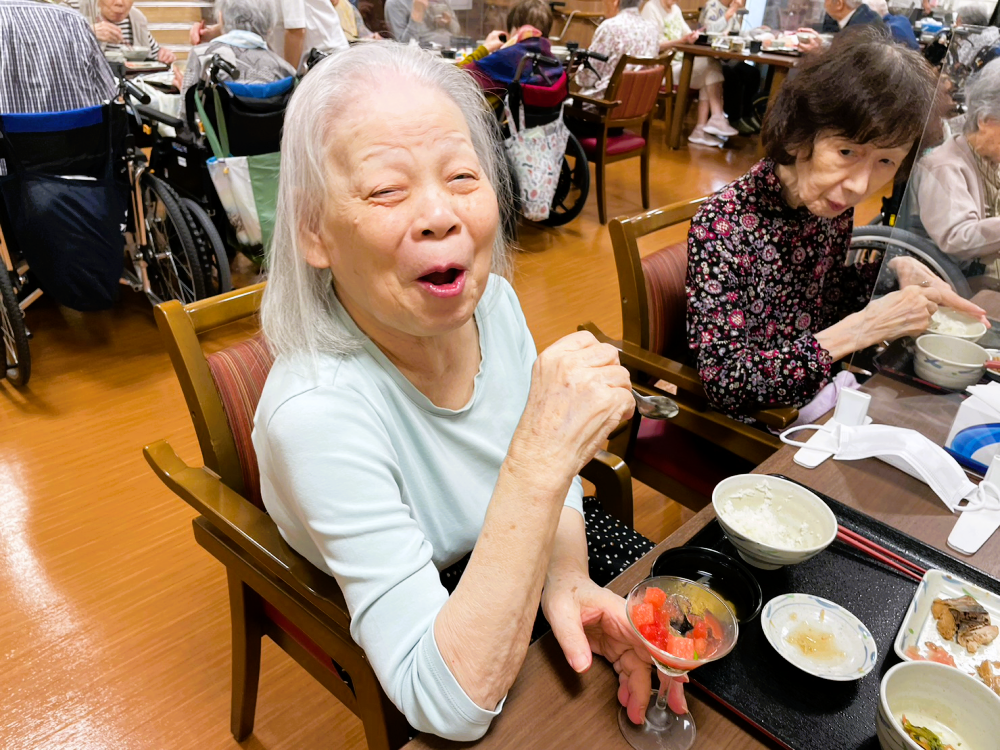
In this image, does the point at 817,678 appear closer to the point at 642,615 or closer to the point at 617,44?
the point at 642,615

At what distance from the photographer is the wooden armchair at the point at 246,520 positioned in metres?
1.00

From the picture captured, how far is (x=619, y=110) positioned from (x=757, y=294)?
3361mm

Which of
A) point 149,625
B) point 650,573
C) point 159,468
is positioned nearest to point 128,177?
point 149,625

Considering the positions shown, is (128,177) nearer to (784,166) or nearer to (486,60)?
(486,60)

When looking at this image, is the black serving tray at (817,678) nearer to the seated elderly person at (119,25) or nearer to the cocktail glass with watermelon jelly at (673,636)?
the cocktail glass with watermelon jelly at (673,636)

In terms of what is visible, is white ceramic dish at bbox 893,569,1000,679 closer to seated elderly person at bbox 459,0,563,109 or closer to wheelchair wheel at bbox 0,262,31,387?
wheelchair wheel at bbox 0,262,31,387

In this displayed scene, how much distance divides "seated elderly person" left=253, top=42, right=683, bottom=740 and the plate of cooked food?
13.8 inches

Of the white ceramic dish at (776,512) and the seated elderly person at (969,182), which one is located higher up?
the seated elderly person at (969,182)

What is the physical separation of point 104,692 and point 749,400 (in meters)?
1.60

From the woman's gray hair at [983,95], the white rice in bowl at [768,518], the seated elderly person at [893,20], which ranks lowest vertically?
the white rice in bowl at [768,518]

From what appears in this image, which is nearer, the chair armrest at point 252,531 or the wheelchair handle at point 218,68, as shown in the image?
the chair armrest at point 252,531

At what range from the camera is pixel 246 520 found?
3.47 feet

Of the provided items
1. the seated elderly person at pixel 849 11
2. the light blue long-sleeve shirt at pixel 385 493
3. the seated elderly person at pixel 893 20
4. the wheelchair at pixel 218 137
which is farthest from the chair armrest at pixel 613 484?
the seated elderly person at pixel 849 11

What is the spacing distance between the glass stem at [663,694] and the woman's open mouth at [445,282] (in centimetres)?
51
